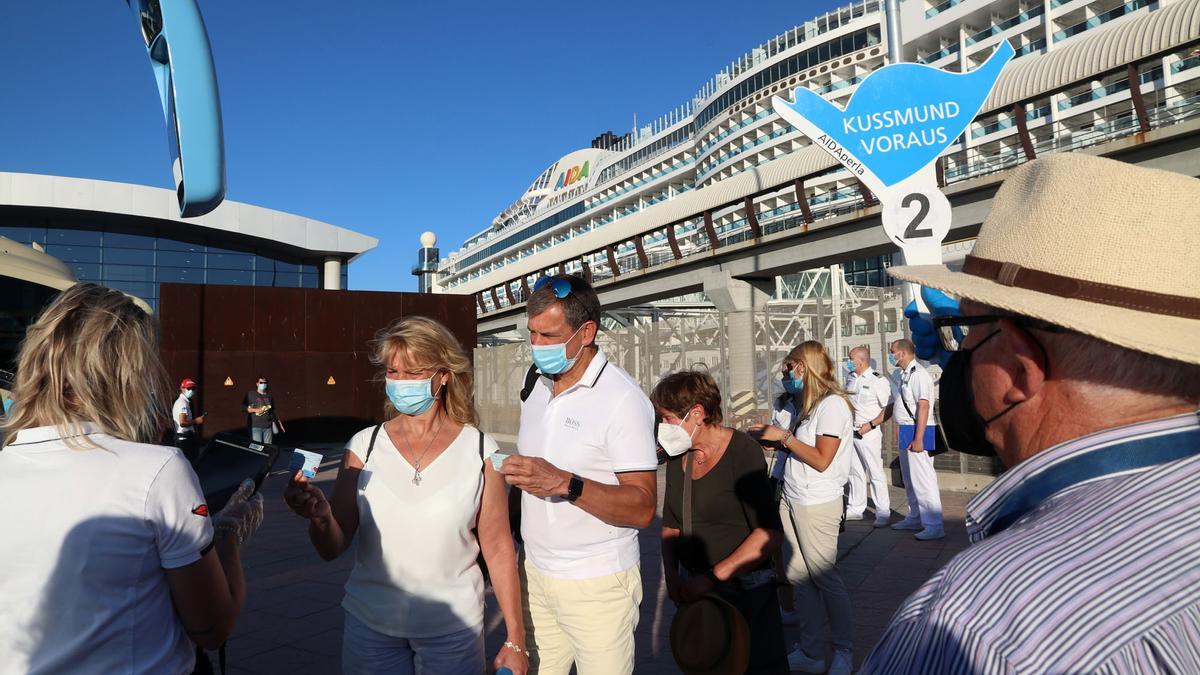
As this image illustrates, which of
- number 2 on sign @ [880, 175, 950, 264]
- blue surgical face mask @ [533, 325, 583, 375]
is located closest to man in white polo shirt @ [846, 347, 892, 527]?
number 2 on sign @ [880, 175, 950, 264]

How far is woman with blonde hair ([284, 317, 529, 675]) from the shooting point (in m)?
2.64

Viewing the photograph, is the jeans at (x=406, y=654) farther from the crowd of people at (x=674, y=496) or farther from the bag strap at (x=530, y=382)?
the bag strap at (x=530, y=382)

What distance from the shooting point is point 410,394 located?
292 cm

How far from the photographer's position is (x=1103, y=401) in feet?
3.57

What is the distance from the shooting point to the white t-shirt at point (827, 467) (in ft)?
14.4

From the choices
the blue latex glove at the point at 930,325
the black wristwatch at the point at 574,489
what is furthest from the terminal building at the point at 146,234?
the blue latex glove at the point at 930,325

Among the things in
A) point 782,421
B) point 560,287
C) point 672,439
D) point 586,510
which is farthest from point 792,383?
point 586,510

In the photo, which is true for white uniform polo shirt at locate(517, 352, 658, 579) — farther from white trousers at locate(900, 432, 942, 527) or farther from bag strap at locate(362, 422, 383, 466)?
white trousers at locate(900, 432, 942, 527)

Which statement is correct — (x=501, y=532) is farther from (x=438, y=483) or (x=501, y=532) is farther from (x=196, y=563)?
(x=196, y=563)

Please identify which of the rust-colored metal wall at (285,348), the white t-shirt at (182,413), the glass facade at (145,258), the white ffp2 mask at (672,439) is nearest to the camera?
the white ffp2 mask at (672,439)

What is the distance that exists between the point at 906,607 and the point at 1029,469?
0.30 m

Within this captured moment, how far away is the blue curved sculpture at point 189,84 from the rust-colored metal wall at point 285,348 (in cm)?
1638

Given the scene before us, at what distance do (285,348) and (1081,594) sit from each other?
2236cm

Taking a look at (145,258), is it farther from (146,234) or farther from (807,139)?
(807,139)
